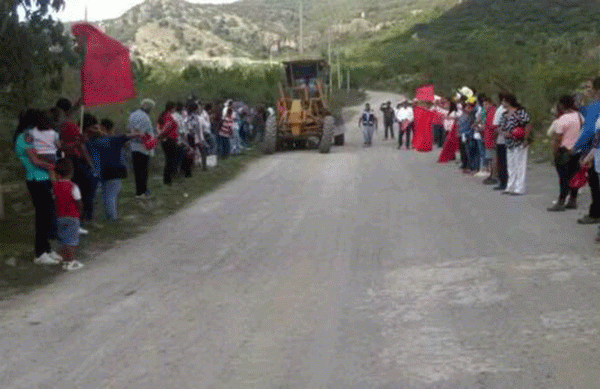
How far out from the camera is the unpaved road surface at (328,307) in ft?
20.8

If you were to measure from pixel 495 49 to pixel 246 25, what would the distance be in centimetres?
8052

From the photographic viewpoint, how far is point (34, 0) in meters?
11.7

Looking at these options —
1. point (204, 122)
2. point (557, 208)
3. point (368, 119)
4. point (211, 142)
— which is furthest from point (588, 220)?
point (368, 119)

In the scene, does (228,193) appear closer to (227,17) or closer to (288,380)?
(288,380)

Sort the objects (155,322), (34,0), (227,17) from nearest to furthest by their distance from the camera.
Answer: (155,322), (34,0), (227,17)

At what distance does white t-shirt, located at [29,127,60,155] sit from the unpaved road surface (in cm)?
138

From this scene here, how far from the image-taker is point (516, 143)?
16.0 m

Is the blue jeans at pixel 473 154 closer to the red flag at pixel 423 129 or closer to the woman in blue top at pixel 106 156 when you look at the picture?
the red flag at pixel 423 129

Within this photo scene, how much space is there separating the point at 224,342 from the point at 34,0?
630cm

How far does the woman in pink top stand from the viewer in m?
13.6

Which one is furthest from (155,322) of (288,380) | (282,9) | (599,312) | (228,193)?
(282,9)

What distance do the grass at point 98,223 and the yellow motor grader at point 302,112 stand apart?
26.5ft

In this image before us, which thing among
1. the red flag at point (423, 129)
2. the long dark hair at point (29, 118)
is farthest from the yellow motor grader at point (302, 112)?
the long dark hair at point (29, 118)

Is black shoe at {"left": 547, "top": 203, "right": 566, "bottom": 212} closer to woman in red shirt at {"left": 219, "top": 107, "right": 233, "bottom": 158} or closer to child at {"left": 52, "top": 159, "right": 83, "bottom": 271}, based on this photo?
child at {"left": 52, "top": 159, "right": 83, "bottom": 271}
